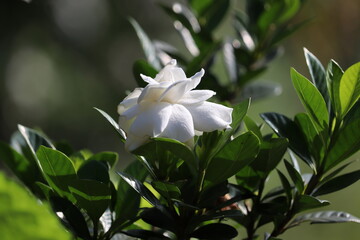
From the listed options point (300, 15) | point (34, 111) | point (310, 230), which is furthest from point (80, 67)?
point (310, 230)

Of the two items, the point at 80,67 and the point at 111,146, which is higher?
the point at 80,67

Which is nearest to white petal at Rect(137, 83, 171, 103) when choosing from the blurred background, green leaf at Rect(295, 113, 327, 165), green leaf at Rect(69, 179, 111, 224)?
green leaf at Rect(69, 179, 111, 224)

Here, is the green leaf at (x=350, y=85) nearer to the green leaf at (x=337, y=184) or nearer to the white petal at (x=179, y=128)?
the green leaf at (x=337, y=184)

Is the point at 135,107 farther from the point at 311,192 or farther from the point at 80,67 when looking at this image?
the point at 80,67

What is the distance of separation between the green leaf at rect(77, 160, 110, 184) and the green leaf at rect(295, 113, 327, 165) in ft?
0.73

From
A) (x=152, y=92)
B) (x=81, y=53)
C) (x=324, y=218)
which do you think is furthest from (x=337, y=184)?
(x=81, y=53)

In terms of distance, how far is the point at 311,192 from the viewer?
752 mm

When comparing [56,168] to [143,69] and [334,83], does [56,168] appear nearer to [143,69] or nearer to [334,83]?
[143,69]

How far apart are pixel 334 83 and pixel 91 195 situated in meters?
0.29

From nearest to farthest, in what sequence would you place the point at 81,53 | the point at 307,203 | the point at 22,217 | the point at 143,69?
1. the point at 22,217
2. the point at 307,203
3. the point at 143,69
4. the point at 81,53

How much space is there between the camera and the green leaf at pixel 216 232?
687 millimetres

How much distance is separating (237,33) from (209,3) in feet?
0.25

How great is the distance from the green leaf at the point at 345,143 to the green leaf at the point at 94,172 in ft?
0.79

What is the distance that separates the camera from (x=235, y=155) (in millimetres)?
647
